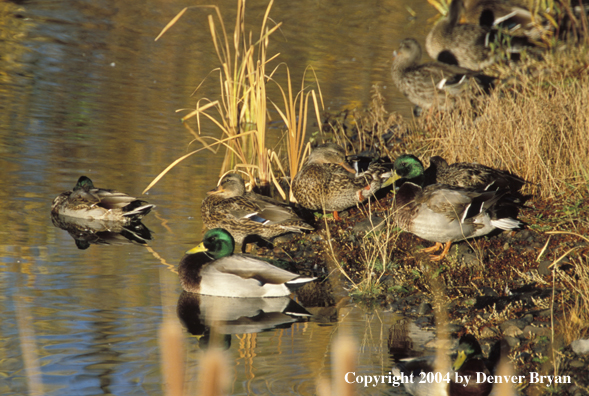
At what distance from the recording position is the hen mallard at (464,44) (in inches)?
600

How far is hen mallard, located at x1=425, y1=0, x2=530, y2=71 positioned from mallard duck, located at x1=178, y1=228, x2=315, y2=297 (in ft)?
32.2

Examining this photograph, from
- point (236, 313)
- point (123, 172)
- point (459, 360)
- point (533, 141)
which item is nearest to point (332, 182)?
point (533, 141)

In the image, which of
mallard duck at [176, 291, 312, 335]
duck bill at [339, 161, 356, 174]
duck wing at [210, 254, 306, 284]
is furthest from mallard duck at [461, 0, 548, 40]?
mallard duck at [176, 291, 312, 335]

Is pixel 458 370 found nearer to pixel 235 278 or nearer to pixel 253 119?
pixel 235 278

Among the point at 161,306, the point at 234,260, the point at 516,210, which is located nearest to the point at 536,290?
the point at 516,210

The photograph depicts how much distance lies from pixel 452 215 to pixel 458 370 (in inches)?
96.3

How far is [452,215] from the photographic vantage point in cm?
701

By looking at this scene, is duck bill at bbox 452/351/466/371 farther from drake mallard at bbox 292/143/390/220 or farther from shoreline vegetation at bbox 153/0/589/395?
drake mallard at bbox 292/143/390/220

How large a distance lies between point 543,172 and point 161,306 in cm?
460

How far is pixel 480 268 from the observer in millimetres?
6938

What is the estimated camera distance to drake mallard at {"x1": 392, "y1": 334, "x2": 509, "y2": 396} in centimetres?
465

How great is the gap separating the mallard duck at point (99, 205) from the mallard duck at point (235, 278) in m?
1.89

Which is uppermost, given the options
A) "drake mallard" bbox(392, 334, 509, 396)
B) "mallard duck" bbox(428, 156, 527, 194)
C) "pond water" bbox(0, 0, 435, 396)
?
"drake mallard" bbox(392, 334, 509, 396)

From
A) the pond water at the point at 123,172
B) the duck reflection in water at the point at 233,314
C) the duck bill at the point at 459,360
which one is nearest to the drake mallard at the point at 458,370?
the duck bill at the point at 459,360
